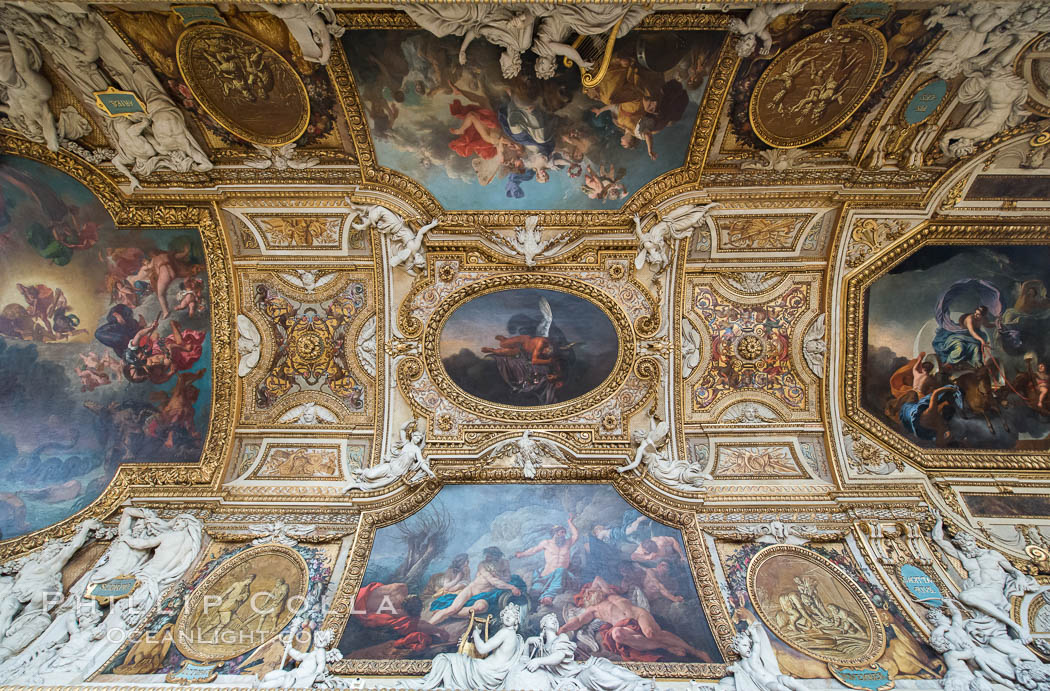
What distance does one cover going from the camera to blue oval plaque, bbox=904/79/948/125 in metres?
6.82

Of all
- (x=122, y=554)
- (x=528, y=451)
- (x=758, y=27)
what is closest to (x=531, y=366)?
(x=528, y=451)

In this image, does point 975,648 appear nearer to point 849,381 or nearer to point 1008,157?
point 849,381

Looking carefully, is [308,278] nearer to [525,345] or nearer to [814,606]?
[525,345]

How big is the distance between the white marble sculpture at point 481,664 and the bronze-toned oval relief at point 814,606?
3.73 metres

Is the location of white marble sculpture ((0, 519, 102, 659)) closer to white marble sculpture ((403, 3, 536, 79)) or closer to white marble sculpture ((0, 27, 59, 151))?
white marble sculpture ((0, 27, 59, 151))

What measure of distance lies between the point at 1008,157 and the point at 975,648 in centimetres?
739

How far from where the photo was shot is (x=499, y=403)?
347 inches

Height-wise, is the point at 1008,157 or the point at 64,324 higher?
the point at 1008,157

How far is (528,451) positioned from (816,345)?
18.7 ft

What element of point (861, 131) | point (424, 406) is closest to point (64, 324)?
point (424, 406)

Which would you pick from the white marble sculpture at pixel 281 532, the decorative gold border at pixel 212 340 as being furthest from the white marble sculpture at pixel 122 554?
the white marble sculpture at pixel 281 532

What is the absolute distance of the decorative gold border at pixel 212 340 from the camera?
24.1 ft

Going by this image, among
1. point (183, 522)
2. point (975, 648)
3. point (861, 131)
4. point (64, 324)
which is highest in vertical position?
point (861, 131)

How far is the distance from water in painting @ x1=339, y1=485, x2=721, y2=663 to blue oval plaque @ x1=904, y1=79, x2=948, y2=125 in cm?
755
